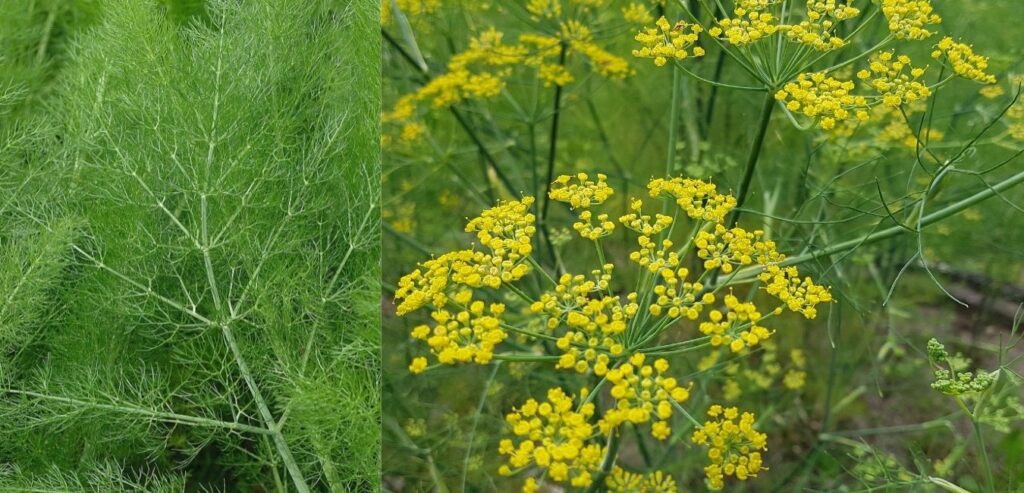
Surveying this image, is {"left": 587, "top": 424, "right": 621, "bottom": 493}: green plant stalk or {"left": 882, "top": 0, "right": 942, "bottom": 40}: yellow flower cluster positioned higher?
{"left": 882, "top": 0, "right": 942, "bottom": 40}: yellow flower cluster

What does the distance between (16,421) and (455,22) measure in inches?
33.8

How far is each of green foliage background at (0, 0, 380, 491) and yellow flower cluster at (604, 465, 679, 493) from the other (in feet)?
1.17

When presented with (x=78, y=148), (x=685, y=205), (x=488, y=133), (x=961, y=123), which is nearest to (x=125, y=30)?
(x=78, y=148)

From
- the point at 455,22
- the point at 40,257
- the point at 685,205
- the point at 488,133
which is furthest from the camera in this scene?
the point at 488,133

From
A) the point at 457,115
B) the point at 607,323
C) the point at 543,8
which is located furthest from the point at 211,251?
the point at 607,323

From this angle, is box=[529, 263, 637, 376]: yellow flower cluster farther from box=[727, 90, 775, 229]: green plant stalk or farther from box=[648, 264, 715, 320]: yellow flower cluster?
box=[727, 90, 775, 229]: green plant stalk

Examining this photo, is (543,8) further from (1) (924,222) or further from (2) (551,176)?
(1) (924,222)

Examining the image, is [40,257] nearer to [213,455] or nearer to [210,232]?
[210,232]

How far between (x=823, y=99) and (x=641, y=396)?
0.27 metres

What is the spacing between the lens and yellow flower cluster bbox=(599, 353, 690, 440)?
54 cm

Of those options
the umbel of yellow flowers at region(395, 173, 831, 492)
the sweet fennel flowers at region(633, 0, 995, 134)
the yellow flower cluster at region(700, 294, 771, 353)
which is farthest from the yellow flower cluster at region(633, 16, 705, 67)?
the yellow flower cluster at region(700, 294, 771, 353)

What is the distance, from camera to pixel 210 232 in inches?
41.8

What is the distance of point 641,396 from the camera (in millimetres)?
560

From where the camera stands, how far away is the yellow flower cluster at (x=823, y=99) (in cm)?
62
